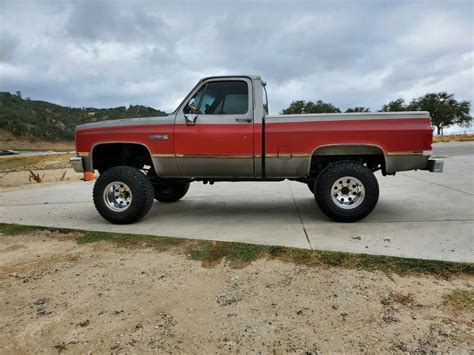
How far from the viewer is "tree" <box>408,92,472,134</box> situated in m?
51.0

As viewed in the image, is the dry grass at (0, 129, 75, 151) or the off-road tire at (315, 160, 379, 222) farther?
the dry grass at (0, 129, 75, 151)

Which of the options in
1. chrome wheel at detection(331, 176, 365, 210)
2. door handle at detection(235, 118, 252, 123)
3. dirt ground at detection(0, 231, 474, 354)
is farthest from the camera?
door handle at detection(235, 118, 252, 123)

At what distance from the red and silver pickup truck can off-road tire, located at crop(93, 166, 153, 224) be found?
0.01m

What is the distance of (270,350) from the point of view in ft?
7.37

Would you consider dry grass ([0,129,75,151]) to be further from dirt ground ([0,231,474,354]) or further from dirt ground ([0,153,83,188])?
dirt ground ([0,231,474,354])

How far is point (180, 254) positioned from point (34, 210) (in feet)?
13.1

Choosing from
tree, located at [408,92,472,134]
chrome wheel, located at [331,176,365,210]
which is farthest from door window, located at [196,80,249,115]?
tree, located at [408,92,472,134]

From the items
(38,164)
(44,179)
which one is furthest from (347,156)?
(38,164)

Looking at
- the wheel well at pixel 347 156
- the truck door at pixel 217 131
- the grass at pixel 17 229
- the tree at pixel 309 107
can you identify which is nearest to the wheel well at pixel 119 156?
the truck door at pixel 217 131

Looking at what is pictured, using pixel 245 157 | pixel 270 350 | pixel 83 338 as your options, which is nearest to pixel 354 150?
pixel 245 157

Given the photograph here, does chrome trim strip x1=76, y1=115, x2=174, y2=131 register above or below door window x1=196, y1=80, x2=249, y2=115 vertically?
below

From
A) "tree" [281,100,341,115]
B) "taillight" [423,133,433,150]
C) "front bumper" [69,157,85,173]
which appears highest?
"tree" [281,100,341,115]

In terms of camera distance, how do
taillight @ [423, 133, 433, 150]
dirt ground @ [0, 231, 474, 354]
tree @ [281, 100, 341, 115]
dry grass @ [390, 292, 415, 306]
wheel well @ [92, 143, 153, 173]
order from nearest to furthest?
1. dirt ground @ [0, 231, 474, 354]
2. dry grass @ [390, 292, 415, 306]
3. taillight @ [423, 133, 433, 150]
4. wheel well @ [92, 143, 153, 173]
5. tree @ [281, 100, 341, 115]

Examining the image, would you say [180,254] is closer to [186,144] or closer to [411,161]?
[186,144]
